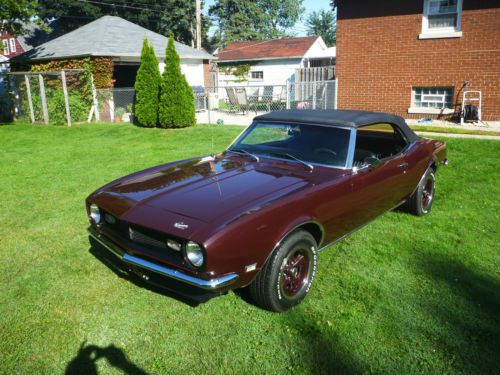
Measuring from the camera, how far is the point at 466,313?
3.30 m

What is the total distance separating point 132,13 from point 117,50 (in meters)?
30.7

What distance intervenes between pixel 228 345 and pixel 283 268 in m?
0.68

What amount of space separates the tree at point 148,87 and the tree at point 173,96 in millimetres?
348

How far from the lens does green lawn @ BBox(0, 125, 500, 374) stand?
9.29 feet

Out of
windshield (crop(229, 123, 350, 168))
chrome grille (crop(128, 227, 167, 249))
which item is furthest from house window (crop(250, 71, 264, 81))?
chrome grille (crop(128, 227, 167, 249))

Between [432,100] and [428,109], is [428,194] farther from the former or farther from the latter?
[432,100]

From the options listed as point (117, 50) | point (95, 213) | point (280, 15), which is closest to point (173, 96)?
point (117, 50)

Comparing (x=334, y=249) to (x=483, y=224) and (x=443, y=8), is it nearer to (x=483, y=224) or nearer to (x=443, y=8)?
(x=483, y=224)

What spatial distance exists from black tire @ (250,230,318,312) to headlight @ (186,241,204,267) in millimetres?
527

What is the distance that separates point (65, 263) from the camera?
13.9 ft

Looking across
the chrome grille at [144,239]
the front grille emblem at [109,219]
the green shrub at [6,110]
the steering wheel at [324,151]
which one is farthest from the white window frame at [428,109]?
the green shrub at [6,110]

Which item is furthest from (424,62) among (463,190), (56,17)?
(56,17)

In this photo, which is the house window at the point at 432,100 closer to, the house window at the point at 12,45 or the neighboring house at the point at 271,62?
the neighboring house at the point at 271,62

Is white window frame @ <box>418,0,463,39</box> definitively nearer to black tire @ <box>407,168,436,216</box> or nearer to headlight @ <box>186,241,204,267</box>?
black tire @ <box>407,168,436,216</box>
